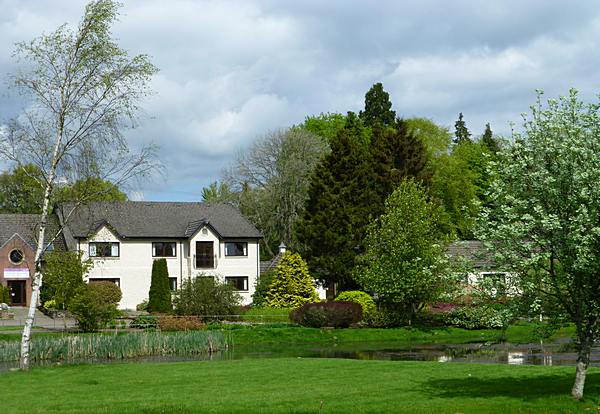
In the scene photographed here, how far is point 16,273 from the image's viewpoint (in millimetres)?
61625

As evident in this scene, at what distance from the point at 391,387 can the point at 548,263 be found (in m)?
5.31

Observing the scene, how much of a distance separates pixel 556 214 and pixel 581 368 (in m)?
3.62

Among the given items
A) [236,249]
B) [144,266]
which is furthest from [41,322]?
[236,249]

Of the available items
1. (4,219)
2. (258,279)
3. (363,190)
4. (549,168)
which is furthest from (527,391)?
(4,219)

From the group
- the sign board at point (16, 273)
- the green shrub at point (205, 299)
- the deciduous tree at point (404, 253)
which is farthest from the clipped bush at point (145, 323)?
the sign board at point (16, 273)

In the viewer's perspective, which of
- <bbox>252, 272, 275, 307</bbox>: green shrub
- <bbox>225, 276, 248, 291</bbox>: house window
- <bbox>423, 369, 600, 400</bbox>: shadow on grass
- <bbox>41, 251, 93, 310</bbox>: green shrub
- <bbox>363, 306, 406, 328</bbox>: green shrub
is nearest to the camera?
<bbox>423, 369, 600, 400</bbox>: shadow on grass

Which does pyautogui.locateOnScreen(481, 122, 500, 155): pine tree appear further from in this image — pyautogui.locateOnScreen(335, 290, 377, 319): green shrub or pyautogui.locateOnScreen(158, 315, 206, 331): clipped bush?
pyautogui.locateOnScreen(158, 315, 206, 331): clipped bush

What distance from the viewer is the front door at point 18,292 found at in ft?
203

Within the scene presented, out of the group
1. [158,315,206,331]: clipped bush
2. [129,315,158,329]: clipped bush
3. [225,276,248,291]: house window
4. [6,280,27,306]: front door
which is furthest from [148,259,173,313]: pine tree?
[6,280,27,306]: front door

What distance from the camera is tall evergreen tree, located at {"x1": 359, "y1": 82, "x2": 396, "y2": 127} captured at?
8438 cm

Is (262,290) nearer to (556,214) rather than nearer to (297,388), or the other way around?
(297,388)

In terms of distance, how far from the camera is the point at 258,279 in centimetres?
6166

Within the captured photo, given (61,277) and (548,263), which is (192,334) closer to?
(61,277)

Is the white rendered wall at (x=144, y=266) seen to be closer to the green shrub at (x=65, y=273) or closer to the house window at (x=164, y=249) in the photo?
the house window at (x=164, y=249)
